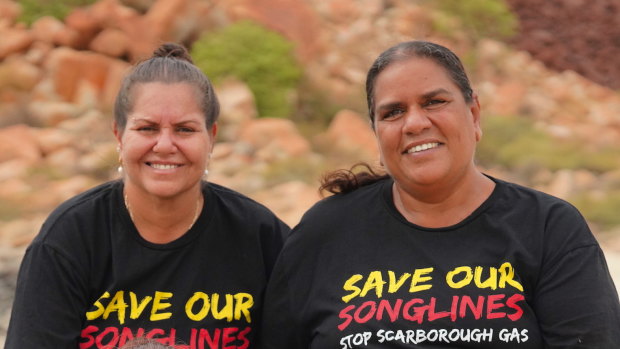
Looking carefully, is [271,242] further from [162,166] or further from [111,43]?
[111,43]

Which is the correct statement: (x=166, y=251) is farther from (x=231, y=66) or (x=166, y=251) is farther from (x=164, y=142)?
(x=231, y=66)

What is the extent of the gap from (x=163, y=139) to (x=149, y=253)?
403mm

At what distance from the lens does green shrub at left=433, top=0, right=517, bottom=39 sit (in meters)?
15.2

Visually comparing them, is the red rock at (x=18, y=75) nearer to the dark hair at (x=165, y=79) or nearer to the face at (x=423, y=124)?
the dark hair at (x=165, y=79)

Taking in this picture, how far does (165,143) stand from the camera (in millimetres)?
2943

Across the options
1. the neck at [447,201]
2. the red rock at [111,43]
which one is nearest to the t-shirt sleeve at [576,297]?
the neck at [447,201]

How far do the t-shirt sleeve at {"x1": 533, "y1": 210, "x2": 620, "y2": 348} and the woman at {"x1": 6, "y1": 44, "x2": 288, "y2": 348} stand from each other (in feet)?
3.30

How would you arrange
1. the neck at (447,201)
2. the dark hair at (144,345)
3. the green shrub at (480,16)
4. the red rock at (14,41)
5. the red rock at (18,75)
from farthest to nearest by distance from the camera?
1. the green shrub at (480,16)
2. the red rock at (14,41)
3. the red rock at (18,75)
4. the neck at (447,201)
5. the dark hair at (144,345)

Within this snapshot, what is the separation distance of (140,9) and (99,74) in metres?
1.33

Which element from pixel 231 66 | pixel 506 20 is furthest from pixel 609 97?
pixel 231 66

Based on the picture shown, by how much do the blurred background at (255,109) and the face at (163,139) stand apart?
2.96 metres

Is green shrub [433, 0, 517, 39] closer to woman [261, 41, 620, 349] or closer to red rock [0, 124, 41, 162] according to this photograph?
red rock [0, 124, 41, 162]

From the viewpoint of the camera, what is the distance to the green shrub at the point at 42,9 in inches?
423

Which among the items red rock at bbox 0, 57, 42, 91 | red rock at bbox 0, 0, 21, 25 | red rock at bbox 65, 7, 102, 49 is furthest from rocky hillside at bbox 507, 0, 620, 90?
red rock at bbox 0, 57, 42, 91
